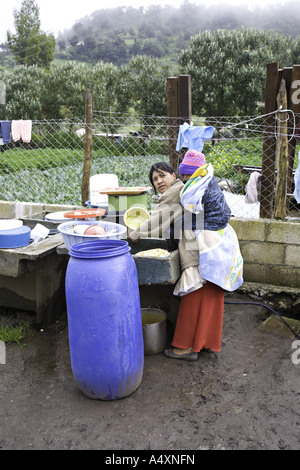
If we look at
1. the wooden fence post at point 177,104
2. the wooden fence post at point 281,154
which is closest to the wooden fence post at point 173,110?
the wooden fence post at point 177,104

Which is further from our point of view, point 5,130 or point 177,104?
point 5,130

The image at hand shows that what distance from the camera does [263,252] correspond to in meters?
4.62

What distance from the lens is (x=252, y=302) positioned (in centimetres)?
446

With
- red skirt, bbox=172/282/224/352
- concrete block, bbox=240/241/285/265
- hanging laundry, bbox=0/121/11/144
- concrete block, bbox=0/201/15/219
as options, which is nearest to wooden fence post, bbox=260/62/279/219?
concrete block, bbox=240/241/285/265

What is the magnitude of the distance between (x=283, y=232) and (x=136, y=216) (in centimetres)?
173

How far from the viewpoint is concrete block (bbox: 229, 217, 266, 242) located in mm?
4594

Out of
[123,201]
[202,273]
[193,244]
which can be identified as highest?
[123,201]

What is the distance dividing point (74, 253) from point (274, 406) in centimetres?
182

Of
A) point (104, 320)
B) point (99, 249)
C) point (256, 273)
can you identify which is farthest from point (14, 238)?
point (256, 273)

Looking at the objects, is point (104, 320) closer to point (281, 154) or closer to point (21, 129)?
point (281, 154)

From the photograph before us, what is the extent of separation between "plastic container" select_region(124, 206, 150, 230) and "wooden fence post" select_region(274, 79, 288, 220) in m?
1.66
